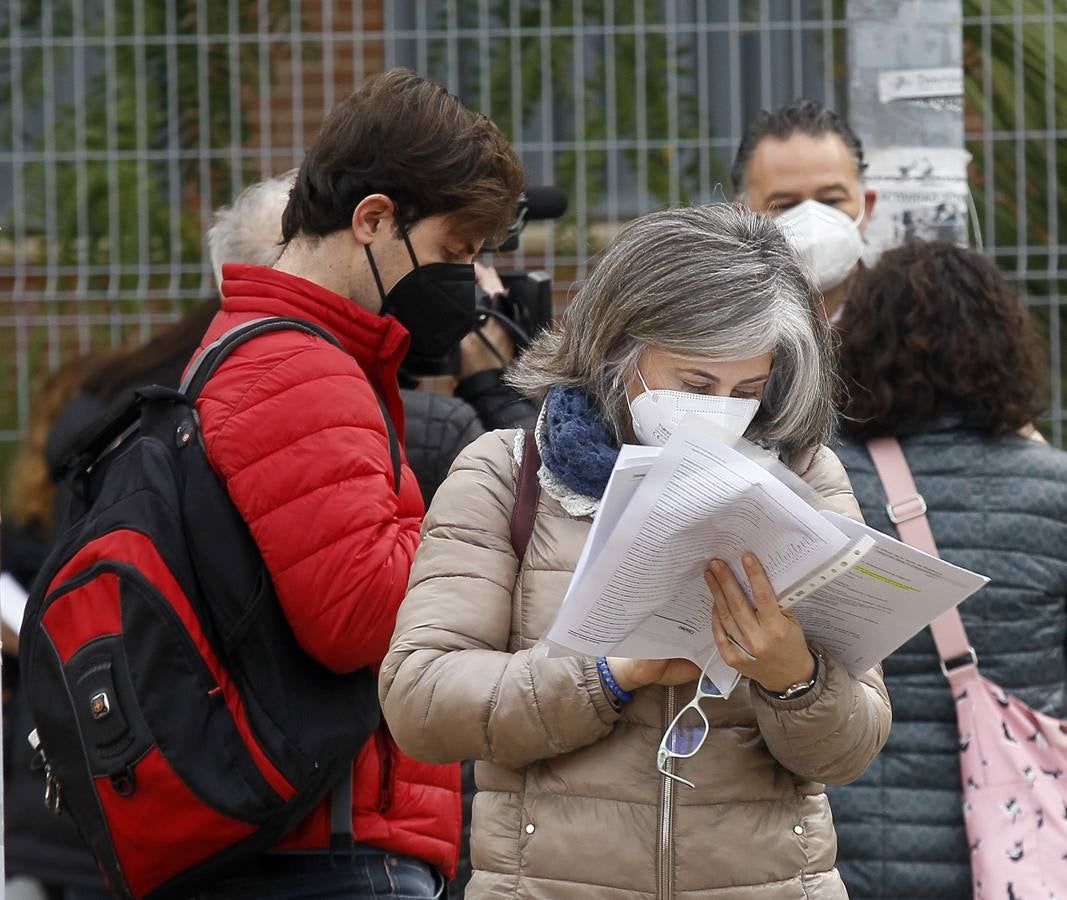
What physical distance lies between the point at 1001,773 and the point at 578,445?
1.20 meters

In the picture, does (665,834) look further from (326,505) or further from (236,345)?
(236,345)

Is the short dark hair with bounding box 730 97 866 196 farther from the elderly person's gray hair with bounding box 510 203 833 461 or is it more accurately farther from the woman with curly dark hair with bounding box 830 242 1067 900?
the elderly person's gray hair with bounding box 510 203 833 461

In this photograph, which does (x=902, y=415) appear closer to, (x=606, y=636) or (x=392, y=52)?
(x=606, y=636)

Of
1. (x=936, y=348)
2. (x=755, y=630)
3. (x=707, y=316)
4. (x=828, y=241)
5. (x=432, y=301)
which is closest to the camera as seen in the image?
(x=755, y=630)

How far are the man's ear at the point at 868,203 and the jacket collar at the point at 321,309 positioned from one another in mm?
1622

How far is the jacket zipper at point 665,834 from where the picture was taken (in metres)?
2.02

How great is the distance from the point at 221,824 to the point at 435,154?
3.47 feet

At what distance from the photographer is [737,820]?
6.72 ft

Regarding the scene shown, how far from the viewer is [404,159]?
2617mm

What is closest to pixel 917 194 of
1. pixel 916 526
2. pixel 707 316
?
pixel 916 526

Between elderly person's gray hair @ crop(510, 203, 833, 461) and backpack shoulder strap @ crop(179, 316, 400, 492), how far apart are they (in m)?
0.42

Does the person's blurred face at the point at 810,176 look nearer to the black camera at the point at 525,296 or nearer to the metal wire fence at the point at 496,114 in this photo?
the black camera at the point at 525,296

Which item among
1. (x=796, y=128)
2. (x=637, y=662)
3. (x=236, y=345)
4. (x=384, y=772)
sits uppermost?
(x=796, y=128)

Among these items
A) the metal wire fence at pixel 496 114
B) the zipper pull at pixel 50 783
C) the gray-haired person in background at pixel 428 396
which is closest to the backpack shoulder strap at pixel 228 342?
the zipper pull at pixel 50 783
